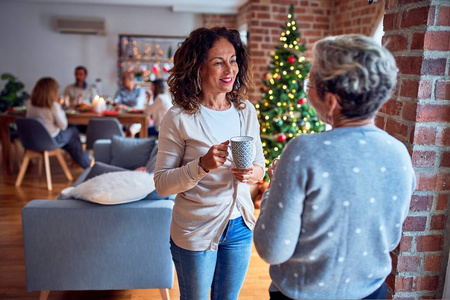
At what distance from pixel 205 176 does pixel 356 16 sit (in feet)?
11.3

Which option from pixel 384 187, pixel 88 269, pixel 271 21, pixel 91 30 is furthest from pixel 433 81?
pixel 91 30

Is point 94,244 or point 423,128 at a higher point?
point 423,128

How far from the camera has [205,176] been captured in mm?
1435

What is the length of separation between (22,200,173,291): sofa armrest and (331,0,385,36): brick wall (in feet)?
9.01

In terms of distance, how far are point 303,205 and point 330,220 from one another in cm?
7

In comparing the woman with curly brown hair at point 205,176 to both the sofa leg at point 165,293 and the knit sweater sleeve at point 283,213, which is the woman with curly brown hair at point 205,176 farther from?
the sofa leg at point 165,293

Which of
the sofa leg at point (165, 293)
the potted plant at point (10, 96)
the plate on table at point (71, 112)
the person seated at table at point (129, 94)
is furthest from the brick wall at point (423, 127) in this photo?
the potted plant at point (10, 96)

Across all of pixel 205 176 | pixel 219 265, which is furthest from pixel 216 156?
pixel 219 265

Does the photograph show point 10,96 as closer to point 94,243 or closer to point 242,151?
point 94,243

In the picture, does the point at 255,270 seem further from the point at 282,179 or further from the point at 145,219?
the point at 282,179

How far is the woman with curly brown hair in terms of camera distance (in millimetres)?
→ 1412

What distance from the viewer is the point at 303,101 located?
3.79m

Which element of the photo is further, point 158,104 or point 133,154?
point 158,104

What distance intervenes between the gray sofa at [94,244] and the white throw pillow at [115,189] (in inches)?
1.6
